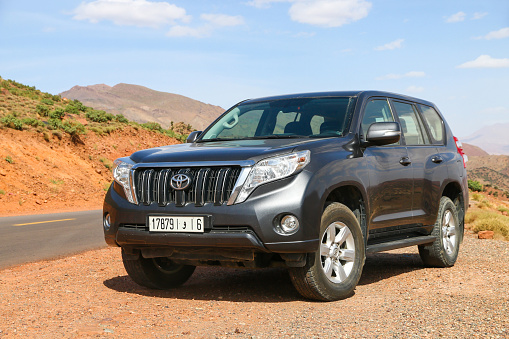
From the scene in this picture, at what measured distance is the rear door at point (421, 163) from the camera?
719 cm

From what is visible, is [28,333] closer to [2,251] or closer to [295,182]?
[295,182]

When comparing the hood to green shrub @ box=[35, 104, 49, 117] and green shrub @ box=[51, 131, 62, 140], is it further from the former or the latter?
green shrub @ box=[35, 104, 49, 117]

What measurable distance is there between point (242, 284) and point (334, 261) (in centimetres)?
143

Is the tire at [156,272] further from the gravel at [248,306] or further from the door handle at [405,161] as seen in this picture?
the door handle at [405,161]

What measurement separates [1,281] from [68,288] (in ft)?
3.92

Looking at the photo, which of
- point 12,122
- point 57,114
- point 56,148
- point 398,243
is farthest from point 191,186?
point 57,114

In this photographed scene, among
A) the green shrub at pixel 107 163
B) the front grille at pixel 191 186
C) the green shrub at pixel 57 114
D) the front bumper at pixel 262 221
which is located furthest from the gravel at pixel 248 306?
the green shrub at pixel 57 114

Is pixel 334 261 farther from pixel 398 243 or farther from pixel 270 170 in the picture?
pixel 398 243

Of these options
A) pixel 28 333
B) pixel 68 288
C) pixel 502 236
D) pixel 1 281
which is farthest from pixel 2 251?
pixel 502 236

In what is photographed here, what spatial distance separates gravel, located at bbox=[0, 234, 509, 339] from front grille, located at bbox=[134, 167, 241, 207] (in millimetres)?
952

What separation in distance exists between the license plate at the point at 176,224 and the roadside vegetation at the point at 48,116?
2763cm

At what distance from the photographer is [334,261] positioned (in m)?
5.76

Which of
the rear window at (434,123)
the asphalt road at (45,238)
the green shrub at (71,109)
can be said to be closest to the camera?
the rear window at (434,123)

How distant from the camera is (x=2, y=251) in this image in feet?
33.8
